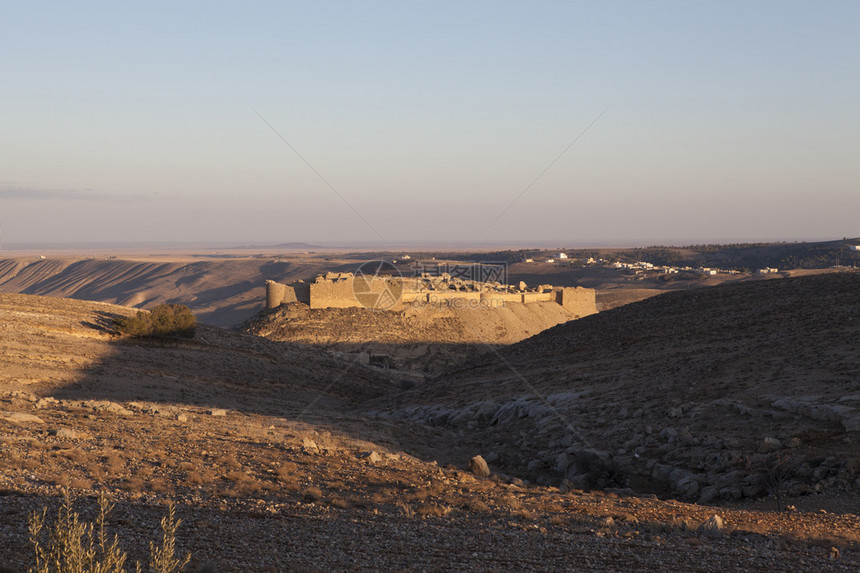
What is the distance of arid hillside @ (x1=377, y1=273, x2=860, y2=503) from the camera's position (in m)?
9.90

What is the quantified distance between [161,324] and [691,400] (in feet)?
56.7

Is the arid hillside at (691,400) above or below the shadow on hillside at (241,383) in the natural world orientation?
above

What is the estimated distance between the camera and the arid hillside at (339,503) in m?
6.20

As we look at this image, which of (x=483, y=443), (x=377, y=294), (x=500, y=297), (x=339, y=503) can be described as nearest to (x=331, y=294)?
(x=377, y=294)

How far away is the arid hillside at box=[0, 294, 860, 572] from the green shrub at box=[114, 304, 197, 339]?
7.04 metres

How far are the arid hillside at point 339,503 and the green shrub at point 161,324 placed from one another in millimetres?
7041

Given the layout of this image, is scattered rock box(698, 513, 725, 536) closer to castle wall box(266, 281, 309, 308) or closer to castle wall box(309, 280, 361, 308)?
castle wall box(309, 280, 361, 308)

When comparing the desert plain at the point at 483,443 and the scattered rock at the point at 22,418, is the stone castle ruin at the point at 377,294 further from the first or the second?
the scattered rock at the point at 22,418

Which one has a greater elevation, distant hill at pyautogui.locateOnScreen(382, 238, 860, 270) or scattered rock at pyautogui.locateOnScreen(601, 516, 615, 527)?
distant hill at pyautogui.locateOnScreen(382, 238, 860, 270)

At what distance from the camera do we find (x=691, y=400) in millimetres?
12828

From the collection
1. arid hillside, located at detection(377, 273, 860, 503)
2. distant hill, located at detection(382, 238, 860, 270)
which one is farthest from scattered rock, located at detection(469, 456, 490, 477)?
distant hill, located at detection(382, 238, 860, 270)

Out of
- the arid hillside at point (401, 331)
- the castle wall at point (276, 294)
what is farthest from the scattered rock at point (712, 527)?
the castle wall at point (276, 294)

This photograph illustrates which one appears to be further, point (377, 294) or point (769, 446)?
point (377, 294)

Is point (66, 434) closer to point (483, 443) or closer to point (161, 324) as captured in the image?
point (483, 443)
